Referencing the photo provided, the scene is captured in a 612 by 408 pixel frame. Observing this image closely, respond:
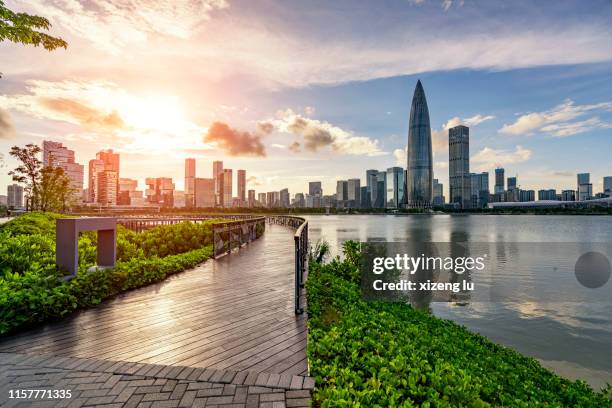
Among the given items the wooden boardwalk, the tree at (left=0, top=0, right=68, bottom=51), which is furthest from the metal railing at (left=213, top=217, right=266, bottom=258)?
the tree at (left=0, top=0, right=68, bottom=51)

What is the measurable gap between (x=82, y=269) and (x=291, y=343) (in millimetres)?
5755

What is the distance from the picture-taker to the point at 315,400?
11.8ft

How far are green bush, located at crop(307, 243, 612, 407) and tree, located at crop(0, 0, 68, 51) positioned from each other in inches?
410

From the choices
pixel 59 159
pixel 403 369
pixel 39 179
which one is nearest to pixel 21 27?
pixel 403 369

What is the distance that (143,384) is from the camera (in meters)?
3.85

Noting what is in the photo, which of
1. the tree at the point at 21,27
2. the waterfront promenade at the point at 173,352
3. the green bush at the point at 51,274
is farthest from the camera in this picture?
the tree at the point at 21,27

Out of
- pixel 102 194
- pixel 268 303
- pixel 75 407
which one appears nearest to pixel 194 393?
pixel 75 407

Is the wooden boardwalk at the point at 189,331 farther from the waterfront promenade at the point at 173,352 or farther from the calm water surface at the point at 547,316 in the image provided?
the calm water surface at the point at 547,316

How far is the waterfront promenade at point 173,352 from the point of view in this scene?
3703 millimetres

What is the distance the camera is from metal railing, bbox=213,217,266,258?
1338 cm

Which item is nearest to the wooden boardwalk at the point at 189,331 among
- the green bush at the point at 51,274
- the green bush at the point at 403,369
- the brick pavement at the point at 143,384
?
the brick pavement at the point at 143,384

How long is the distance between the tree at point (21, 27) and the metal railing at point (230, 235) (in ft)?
25.5

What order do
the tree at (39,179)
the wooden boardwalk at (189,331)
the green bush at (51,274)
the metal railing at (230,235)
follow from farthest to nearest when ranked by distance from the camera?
1. the tree at (39,179)
2. the metal railing at (230,235)
3. the green bush at (51,274)
4. the wooden boardwalk at (189,331)

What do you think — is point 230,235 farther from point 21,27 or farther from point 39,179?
point 39,179
